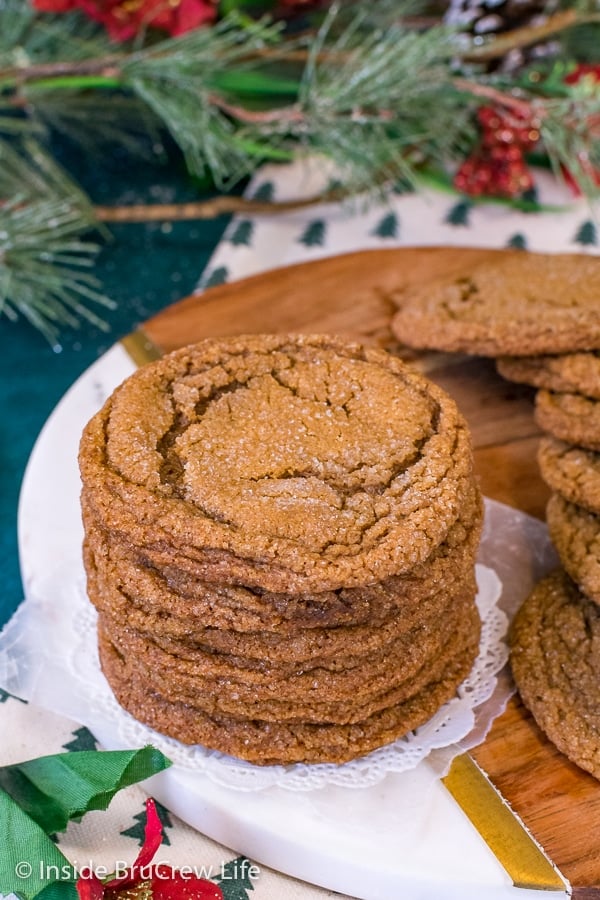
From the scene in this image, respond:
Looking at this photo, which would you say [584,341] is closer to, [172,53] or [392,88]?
[392,88]

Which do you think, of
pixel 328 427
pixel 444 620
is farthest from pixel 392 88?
pixel 444 620

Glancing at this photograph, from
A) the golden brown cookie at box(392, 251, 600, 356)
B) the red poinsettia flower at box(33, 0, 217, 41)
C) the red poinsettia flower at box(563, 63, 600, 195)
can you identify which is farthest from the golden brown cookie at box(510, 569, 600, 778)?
the red poinsettia flower at box(33, 0, 217, 41)

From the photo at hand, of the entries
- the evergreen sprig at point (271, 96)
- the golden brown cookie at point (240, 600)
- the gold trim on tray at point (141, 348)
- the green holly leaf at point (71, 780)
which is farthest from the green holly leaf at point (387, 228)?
the green holly leaf at point (71, 780)

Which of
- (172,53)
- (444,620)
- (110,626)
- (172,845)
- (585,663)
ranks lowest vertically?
(585,663)

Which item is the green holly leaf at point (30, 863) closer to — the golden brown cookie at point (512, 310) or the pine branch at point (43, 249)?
the golden brown cookie at point (512, 310)

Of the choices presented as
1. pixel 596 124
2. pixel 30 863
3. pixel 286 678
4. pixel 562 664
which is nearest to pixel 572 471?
pixel 562 664

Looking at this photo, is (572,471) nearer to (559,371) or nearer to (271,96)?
(559,371)
